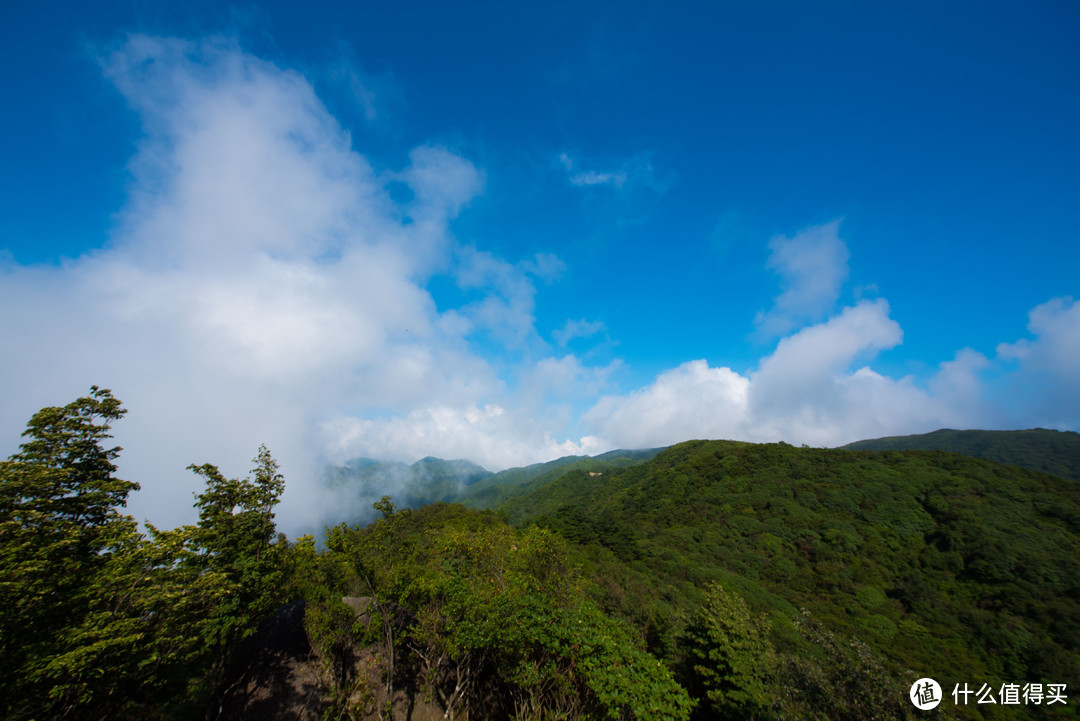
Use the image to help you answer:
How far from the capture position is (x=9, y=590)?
9188mm

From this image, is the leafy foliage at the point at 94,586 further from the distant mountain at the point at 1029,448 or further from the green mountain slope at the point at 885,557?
the distant mountain at the point at 1029,448

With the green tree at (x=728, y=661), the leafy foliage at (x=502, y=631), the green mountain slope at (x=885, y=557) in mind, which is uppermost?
the leafy foliage at (x=502, y=631)

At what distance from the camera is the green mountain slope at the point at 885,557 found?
54125 mm

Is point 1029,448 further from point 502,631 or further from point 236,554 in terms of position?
point 236,554

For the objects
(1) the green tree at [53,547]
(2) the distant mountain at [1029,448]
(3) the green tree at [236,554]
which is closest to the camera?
(1) the green tree at [53,547]

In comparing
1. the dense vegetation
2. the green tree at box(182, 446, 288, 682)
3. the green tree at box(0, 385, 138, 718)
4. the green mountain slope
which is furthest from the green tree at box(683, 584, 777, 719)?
the green tree at box(0, 385, 138, 718)

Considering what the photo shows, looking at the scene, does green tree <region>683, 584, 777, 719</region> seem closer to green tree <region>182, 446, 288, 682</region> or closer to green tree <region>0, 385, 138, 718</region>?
green tree <region>182, 446, 288, 682</region>

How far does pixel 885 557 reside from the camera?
8188 centimetres

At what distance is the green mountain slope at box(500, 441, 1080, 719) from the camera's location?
178 ft

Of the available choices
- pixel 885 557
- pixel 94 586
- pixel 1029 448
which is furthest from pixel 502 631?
pixel 1029 448

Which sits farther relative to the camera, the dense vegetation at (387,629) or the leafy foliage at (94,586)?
the dense vegetation at (387,629)

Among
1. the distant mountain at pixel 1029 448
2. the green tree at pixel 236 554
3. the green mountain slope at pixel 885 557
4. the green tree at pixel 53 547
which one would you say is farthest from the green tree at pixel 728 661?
the distant mountain at pixel 1029 448

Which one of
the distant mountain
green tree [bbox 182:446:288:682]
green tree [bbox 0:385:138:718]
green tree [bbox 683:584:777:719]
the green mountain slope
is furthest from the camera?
the distant mountain

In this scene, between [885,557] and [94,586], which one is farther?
[885,557]
